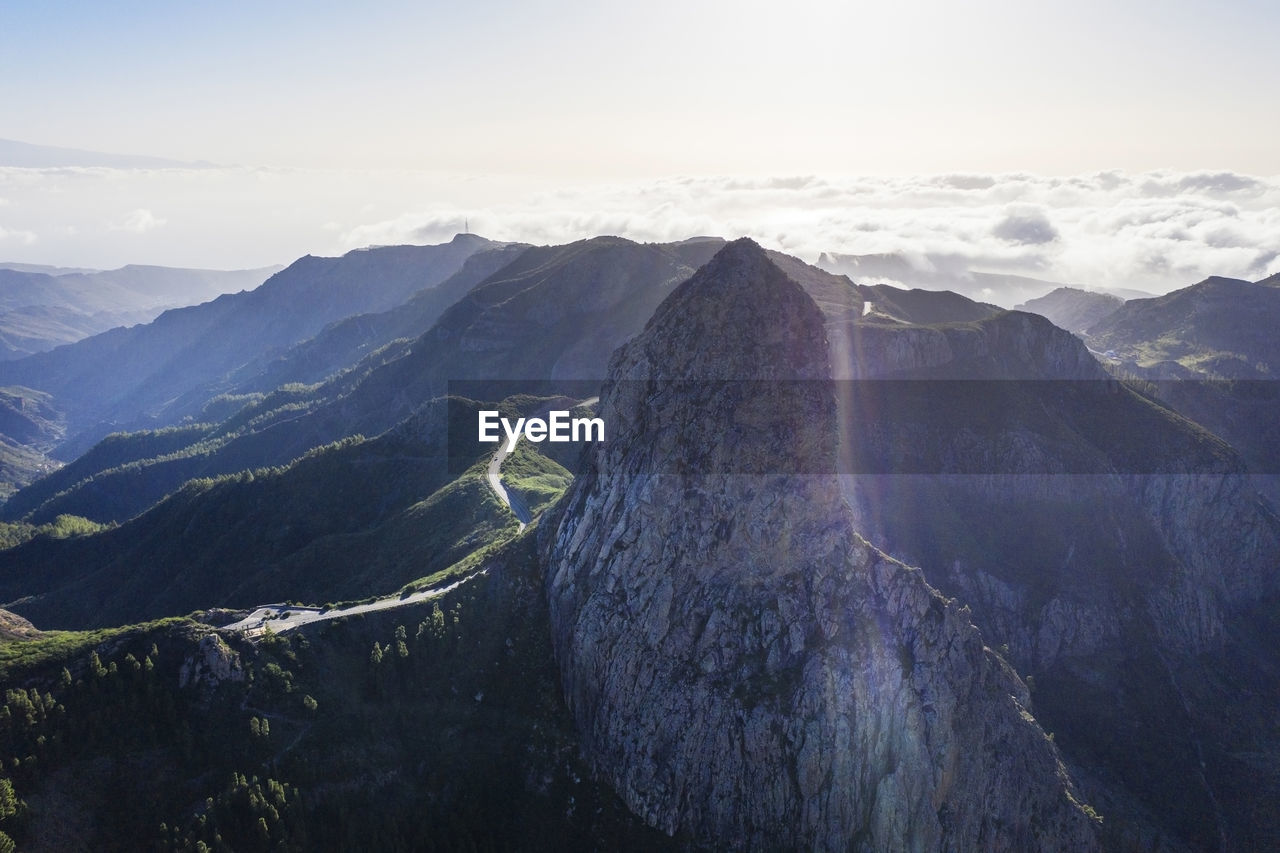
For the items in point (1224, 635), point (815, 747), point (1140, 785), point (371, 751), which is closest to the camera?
point (815, 747)

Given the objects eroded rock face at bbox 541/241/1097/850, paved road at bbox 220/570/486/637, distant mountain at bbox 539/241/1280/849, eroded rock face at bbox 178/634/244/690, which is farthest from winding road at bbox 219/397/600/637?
eroded rock face at bbox 541/241/1097/850

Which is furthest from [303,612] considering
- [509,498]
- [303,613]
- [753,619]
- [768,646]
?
[768,646]

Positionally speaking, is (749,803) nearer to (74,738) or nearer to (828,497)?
(828,497)

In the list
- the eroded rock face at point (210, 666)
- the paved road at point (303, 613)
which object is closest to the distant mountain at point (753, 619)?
the paved road at point (303, 613)

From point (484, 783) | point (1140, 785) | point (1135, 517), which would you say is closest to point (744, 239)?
point (484, 783)

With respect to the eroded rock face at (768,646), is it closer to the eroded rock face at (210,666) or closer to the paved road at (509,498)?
the paved road at (509,498)

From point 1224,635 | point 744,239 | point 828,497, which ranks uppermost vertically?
point 744,239
